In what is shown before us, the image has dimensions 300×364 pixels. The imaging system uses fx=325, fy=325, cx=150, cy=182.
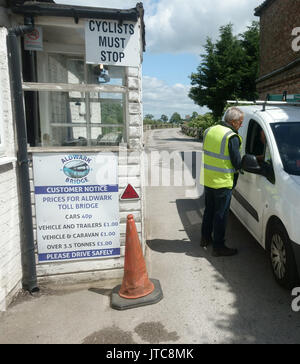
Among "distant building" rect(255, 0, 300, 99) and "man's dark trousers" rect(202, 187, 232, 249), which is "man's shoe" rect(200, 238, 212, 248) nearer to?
"man's dark trousers" rect(202, 187, 232, 249)

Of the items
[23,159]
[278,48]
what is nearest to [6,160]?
[23,159]

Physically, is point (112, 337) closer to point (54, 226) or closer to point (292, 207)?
point (54, 226)

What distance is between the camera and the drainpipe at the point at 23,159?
3.42 meters

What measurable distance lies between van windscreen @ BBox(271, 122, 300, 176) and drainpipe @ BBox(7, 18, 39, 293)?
2.99 metres

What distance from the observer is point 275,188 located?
3.77 meters

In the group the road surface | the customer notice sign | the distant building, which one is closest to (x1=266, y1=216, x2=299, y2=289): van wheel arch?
the road surface

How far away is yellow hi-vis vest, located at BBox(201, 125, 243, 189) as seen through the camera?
14.5 ft

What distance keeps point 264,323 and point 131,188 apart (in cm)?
205

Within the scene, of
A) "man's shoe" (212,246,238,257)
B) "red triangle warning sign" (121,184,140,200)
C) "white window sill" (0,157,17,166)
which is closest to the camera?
"white window sill" (0,157,17,166)

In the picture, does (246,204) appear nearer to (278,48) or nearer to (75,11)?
(75,11)

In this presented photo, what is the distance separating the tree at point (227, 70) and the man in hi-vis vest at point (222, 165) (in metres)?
27.5

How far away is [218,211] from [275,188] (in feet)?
3.44

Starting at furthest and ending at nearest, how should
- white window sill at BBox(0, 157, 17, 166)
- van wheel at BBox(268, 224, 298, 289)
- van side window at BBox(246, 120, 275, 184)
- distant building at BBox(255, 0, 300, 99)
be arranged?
distant building at BBox(255, 0, 300, 99) < van side window at BBox(246, 120, 275, 184) < van wheel at BBox(268, 224, 298, 289) < white window sill at BBox(0, 157, 17, 166)

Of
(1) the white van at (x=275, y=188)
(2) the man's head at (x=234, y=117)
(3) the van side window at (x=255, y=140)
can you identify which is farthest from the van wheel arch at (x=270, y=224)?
(2) the man's head at (x=234, y=117)
